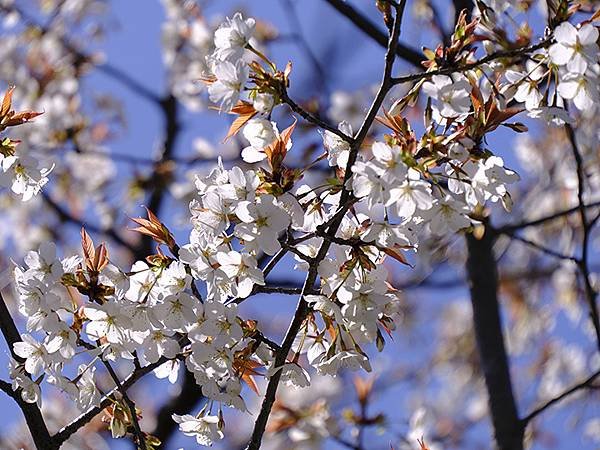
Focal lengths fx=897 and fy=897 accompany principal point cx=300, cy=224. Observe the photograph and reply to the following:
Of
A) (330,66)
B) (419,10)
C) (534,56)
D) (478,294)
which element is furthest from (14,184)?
(330,66)

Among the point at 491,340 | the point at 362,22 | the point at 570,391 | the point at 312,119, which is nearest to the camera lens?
the point at 312,119

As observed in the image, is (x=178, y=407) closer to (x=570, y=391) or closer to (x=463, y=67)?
(x=570, y=391)

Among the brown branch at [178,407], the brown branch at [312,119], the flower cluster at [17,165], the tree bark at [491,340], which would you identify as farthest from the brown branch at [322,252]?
the brown branch at [178,407]

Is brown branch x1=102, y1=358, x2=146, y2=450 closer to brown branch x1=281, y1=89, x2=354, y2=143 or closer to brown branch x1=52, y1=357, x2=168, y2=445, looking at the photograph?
brown branch x1=52, y1=357, x2=168, y2=445

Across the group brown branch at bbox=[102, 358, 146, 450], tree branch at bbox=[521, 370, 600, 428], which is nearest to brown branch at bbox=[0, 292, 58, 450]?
brown branch at bbox=[102, 358, 146, 450]

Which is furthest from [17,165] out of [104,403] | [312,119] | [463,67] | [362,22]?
[362,22]

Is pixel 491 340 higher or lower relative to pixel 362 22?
lower

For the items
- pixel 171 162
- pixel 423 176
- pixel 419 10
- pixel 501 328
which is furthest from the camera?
pixel 171 162

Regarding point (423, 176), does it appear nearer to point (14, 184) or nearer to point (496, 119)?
point (496, 119)
